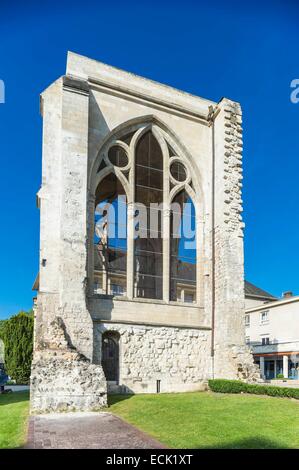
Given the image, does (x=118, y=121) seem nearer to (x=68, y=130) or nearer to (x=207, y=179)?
(x=68, y=130)

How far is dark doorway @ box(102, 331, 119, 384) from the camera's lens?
16.0 m

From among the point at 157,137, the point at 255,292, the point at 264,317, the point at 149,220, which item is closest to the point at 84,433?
the point at 149,220

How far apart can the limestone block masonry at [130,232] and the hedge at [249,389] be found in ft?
2.31

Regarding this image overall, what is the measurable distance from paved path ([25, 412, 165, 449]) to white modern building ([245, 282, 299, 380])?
83.4ft

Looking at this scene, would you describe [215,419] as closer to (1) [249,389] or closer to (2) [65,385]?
(2) [65,385]

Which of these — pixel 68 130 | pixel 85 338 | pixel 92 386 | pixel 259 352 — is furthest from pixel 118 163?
pixel 259 352

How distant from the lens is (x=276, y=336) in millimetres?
35438

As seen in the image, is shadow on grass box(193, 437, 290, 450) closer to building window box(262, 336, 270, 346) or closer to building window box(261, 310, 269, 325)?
building window box(262, 336, 270, 346)

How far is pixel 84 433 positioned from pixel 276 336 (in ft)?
97.2

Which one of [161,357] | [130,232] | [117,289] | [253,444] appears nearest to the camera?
[253,444]

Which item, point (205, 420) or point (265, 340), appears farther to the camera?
point (265, 340)

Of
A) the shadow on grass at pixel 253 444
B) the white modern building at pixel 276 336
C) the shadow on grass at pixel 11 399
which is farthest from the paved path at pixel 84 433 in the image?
the white modern building at pixel 276 336

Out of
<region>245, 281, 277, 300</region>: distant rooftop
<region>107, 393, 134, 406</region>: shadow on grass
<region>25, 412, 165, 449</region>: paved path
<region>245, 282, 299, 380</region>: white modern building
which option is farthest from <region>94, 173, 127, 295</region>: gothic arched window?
<region>245, 281, 277, 300</region>: distant rooftop

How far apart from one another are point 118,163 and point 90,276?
5084mm
